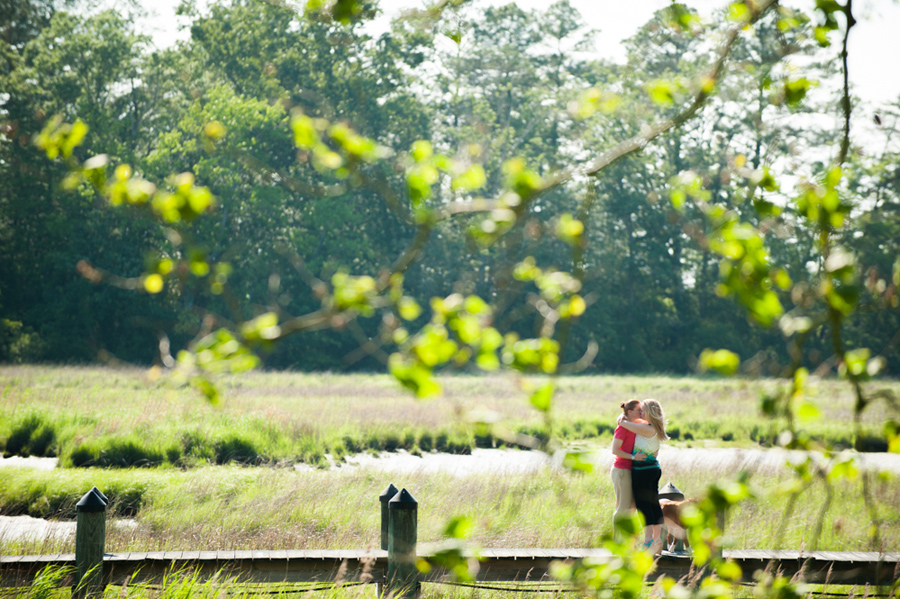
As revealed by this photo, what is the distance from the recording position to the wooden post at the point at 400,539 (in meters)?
4.78

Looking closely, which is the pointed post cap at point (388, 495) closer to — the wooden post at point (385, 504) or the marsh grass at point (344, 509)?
the wooden post at point (385, 504)

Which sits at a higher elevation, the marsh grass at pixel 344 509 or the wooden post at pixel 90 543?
the wooden post at pixel 90 543

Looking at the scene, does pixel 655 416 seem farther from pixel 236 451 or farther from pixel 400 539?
pixel 236 451

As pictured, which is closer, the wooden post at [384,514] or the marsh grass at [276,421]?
the wooden post at [384,514]

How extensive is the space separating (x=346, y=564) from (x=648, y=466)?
2804 mm

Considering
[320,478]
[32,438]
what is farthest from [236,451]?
[320,478]

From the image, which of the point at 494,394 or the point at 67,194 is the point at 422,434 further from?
the point at 67,194

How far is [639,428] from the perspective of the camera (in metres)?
6.22

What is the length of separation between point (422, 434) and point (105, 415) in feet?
19.7

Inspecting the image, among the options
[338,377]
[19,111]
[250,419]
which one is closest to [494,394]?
[338,377]

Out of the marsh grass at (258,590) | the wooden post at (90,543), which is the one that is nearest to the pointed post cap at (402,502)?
the marsh grass at (258,590)

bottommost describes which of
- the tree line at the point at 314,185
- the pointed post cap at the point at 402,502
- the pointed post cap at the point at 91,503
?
the pointed post cap at the point at 402,502

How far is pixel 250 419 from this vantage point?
13.6 m

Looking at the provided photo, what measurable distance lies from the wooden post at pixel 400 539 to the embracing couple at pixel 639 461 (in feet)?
7.18
